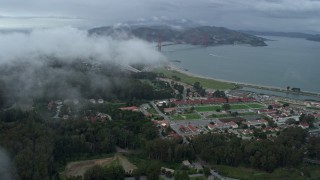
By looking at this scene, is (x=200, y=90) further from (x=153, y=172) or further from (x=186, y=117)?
(x=153, y=172)

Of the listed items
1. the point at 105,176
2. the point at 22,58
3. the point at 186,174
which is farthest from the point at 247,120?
the point at 22,58

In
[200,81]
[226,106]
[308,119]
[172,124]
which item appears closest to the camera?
[172,124]

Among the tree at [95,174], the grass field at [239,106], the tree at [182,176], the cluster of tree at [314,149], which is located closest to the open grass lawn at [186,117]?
the grass field at [239,106]

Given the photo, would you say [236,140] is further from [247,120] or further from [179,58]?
[179,58]

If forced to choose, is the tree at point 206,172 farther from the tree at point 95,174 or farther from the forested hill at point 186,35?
the forested hill at point 186,35

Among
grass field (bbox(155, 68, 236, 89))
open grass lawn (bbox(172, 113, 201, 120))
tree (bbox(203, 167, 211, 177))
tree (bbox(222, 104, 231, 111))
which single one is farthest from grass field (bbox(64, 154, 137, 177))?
grass field (bbox(155, 68, 236, 89))

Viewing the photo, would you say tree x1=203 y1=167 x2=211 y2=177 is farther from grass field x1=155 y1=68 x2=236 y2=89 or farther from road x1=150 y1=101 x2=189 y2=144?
grass field x1=155 y1=68 x2=236 y2=89

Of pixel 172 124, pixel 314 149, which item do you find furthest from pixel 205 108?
pixel 314 149

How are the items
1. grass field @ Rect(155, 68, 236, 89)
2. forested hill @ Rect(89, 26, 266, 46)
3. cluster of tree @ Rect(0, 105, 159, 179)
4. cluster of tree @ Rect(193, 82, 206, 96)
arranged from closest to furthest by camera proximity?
1. cluster of tree @ Rect(0, 105, 159, 179)
2. cluster of tree @ Rect(193, 82, 206, 96)
3. grass field @ Rect(155, 68, 236, 89)
4. forested hill @ Rect(89, 26, 266, 46)
